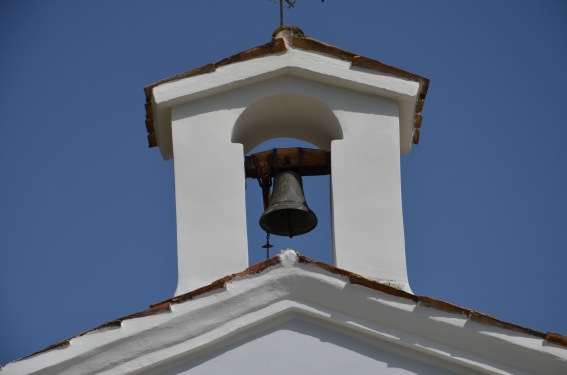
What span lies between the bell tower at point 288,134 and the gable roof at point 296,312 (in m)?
0.66

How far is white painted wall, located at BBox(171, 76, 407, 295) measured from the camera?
1077 centimetres

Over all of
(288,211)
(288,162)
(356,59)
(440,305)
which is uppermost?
(356,59)

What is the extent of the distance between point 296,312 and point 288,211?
5.61ft

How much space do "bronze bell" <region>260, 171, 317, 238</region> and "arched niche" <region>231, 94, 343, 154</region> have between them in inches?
14.1

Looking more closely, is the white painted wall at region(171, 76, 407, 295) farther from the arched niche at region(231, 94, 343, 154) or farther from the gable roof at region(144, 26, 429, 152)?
the gable roof at region(144, 26, 429, 152)

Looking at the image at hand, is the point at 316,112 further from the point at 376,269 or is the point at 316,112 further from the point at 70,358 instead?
the point at 70,358

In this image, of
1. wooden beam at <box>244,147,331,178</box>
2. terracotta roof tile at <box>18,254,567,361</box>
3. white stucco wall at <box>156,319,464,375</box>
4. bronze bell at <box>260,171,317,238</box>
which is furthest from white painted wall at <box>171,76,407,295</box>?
white stucco wall at <box>156,319,464,375</box>

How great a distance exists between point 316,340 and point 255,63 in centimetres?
221

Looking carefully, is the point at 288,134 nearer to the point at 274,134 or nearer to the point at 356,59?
the point at 274,134

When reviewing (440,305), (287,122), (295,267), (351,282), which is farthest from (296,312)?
(287,122)

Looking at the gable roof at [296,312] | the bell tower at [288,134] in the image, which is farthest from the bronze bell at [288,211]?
the gable roof at [296,312]

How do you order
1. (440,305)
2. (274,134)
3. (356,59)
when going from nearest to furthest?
(440,305) < (356,59) < (274,134)

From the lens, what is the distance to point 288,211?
11719 millimetres

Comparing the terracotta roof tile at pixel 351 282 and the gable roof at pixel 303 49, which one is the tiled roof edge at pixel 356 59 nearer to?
the gable roof at pixel 303 49
